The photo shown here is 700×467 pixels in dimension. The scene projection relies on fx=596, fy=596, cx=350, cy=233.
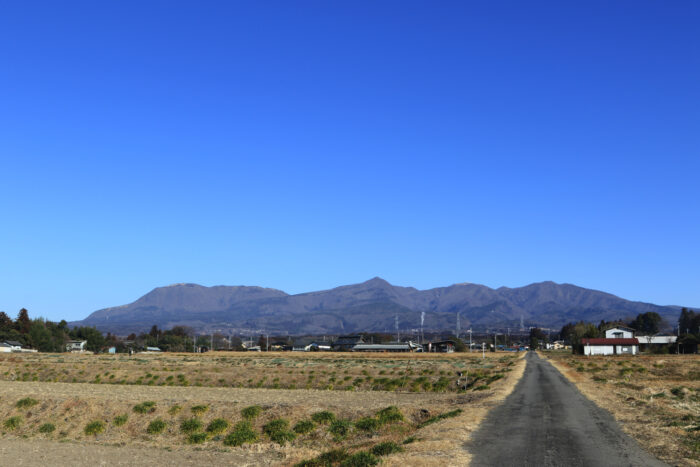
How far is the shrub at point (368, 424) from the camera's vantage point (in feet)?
103

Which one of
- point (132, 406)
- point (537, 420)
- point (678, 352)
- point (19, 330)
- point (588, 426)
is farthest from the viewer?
point (19, 330)

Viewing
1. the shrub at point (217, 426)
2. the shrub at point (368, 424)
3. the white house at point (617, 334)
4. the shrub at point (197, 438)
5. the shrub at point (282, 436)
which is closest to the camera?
the shrub at point (282, 436)

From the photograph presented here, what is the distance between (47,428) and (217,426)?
11479mm

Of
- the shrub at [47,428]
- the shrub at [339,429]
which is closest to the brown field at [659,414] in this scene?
the shrub at [339,429]

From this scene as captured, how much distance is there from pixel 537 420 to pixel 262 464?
45.2 ft

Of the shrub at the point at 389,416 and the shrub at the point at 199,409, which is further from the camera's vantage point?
the shrub at the point at 199,409

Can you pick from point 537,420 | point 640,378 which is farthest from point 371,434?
point 640,378

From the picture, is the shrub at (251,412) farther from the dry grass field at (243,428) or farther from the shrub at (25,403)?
the shrub at (25,403)

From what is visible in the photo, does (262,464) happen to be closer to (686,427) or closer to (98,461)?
(98,461)

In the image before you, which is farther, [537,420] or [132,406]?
[132,406]

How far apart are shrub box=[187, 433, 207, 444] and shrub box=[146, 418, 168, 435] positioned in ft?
8.59

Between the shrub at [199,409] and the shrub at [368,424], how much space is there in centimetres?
1005

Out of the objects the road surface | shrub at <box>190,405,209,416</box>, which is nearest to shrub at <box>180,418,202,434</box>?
shrub at <box>190,405,209,416</box>

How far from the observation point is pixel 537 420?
97.9ft
